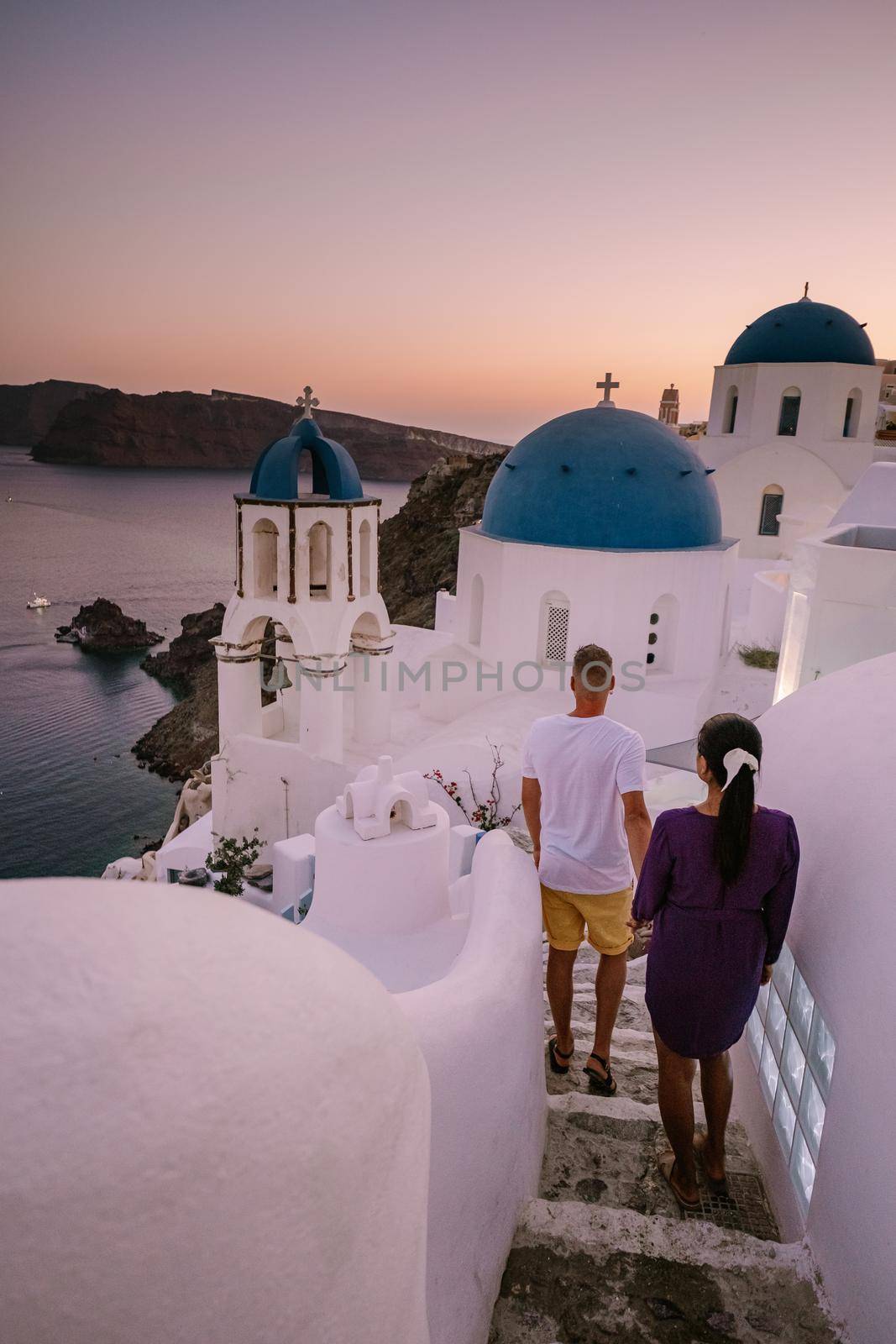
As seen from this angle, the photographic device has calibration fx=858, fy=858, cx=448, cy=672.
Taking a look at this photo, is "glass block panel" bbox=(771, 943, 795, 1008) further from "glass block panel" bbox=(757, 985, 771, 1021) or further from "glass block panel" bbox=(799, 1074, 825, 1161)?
"glass block panel" bbox=(799, 1074, 825, 1161)

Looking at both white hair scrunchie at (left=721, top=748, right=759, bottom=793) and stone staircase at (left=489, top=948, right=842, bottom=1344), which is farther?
white hair scrunchie at (left=721, top=748, right=759, bottom=793)

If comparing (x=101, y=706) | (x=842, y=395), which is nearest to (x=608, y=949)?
(x=842, y=395)

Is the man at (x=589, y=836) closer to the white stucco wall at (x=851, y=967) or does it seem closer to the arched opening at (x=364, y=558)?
the white stucco wall at (x=851, y=967)

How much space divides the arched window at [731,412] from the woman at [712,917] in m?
20.9

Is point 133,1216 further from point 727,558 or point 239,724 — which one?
point 727,558

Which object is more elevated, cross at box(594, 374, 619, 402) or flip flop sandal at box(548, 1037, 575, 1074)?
cross at box(594, 374, 619, 402)

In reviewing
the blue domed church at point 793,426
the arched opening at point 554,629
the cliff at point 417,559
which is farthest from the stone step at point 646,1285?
the cliff at point 417,559

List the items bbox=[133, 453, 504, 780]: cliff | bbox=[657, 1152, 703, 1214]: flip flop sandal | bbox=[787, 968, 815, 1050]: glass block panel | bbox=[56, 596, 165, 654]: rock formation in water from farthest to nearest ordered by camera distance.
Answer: bbox=[56, 596, 165, 654]: rock formation in water, bbox=[133, 453, 504, 780]: cliff, bbox=[657, 1152, 703, 1214]: flip flop sandal, bbox=[787, 968, 815, 1050]: glass block panel

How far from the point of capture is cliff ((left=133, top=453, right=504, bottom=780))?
44.4 m

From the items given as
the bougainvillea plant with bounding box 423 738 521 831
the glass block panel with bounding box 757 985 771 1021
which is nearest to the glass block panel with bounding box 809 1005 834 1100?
the glass block panel with bounding box 757 985 771 1021

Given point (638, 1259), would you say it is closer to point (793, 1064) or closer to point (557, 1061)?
point (793, 1064)

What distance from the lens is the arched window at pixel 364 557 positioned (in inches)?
481

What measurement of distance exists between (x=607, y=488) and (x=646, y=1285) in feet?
34.6

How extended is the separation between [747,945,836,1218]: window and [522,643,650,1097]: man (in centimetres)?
55
